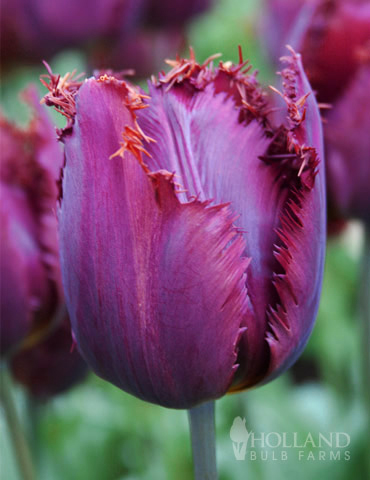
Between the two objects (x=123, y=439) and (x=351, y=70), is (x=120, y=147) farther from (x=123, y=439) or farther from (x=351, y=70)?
(x=123, y=439)

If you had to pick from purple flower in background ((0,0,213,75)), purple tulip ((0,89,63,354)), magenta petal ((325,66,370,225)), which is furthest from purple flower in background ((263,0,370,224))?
purple flower in background ((0,0,213,75))

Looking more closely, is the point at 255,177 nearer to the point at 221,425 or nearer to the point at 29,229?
the point at 29,229

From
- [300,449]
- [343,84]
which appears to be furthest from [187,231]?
[300,449]

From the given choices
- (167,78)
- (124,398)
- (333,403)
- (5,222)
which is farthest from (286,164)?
(124,398)

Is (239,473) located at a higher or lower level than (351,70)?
lower

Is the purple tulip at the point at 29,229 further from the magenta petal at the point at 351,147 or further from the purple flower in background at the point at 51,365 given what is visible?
the magenta petal at the point at 351,147

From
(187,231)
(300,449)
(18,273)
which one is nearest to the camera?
(187,231)

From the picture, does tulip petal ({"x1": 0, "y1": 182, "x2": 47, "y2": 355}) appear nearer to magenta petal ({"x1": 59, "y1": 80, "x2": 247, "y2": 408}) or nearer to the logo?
magenta petal ({"x1": 59, "y1": 80, "x2": 247, "y2": 408})
